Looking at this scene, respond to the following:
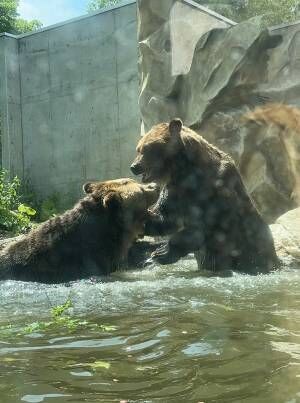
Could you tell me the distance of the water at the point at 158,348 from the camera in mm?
2391

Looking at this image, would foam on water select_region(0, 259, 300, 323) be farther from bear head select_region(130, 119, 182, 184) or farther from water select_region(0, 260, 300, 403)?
bear head select_region(130, 119, 182, 184)

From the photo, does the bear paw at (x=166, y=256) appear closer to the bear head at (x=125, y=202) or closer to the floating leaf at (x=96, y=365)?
the bear head at (x=125, y=202)

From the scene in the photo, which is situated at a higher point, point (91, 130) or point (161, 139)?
point (91, 130)

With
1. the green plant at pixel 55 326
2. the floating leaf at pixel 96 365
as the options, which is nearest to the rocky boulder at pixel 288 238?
the green plant at pixel 55 326

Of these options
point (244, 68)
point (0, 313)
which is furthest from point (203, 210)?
point (244, 68)

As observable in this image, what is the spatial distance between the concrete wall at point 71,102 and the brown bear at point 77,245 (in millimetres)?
8272

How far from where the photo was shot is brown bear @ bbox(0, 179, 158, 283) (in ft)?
20.2

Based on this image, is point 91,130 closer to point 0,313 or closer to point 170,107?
point 170,107

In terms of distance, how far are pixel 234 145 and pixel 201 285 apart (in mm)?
5568

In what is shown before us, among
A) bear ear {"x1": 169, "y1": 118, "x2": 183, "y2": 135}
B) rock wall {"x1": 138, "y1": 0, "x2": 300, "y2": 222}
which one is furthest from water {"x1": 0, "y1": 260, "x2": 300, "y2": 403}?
rock wall {"x1": 138, "y1": 0, "x2": 300, "y2": 222}

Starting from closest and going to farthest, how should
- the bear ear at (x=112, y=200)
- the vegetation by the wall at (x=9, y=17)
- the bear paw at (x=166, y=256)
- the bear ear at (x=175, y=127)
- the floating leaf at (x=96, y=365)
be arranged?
the floating leaf at (x=96, y=365), the bear ear at (x=112, y=200), the bear paw at (x=166, y=256), the bear ear at (x=175, y=127), the vegetation by the wall at (x=9, y=17)

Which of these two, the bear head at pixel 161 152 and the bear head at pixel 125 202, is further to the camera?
the bear head at pixel 161 152

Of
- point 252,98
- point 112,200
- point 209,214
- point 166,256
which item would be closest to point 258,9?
point 252,98

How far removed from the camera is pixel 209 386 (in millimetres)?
2412
